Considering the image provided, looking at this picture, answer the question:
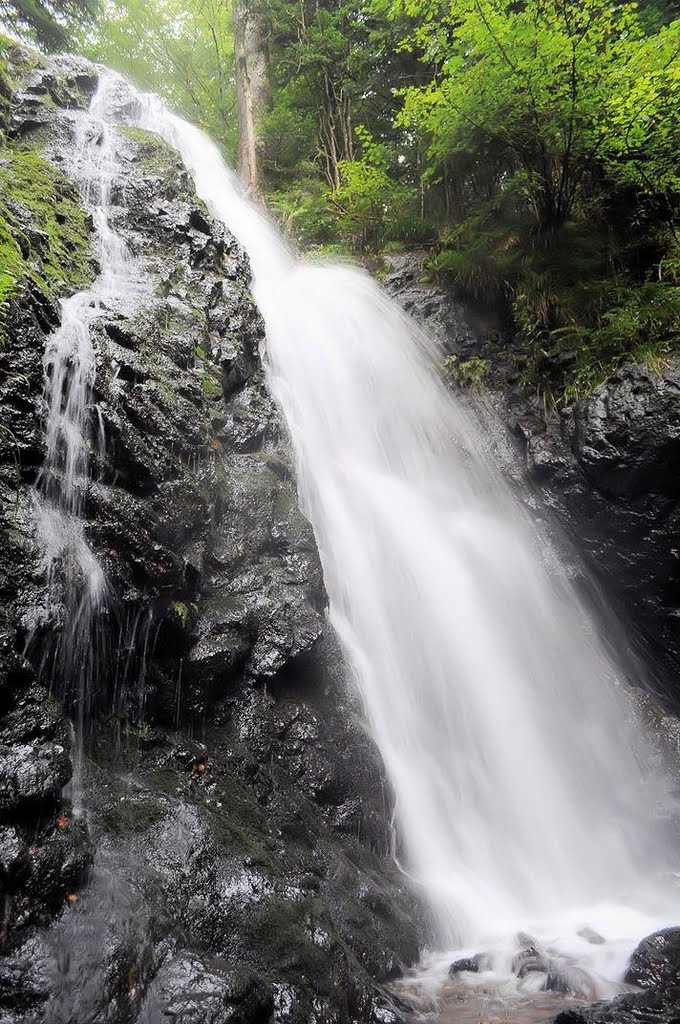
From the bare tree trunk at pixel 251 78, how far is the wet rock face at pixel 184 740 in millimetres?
8622

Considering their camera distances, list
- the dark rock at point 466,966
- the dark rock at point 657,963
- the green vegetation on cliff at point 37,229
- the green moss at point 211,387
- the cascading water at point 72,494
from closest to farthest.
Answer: the dark rock at point 657,963 < the cascading water at point 72,494 < the dark rock at point 466,966 < the green vegetation on cliff at point 37,229 < the green moss at point 211,387

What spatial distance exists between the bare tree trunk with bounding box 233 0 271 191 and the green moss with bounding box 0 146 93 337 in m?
6.77

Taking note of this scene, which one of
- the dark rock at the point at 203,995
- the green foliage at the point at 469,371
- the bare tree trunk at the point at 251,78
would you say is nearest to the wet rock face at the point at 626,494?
the green foliage at the point at 469,371

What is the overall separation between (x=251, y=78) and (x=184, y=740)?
1484 centimetres

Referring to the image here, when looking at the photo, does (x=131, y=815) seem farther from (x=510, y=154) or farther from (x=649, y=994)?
(x=510, y=154)

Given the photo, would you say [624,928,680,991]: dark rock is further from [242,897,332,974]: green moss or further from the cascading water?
the cascading water

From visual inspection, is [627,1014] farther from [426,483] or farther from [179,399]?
A: [426,483]

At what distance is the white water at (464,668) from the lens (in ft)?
13.4

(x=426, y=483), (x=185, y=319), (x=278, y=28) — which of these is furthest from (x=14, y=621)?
(x=278, y=28)

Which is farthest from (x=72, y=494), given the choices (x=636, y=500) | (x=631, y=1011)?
(x=636, y=500)

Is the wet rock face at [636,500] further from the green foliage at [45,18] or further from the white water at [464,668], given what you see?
the green foliage at [45,18]

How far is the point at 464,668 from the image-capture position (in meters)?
5.37

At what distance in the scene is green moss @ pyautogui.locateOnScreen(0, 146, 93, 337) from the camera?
171 inches

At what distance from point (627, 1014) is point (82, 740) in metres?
2.80
